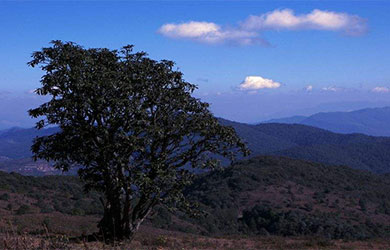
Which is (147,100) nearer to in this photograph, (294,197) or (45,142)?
(45,142)

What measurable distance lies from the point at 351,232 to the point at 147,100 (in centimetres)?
3872

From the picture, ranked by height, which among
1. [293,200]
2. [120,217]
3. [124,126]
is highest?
[124,126]

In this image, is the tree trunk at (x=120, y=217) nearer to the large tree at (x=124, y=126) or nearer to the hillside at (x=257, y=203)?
the large tree at (x=124, y=126)

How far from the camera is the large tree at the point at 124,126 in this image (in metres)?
15.8

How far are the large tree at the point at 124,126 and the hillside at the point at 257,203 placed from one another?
36.3 ft

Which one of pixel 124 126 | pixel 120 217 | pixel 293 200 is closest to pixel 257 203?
pixel 293 200

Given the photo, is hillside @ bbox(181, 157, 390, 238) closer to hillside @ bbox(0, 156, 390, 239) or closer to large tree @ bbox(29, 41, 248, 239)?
hillside @ bbox(0, 156, 390, 239)

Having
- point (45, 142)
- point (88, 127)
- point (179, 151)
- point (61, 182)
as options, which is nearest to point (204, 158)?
point (179, 151)

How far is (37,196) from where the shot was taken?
50.8 m

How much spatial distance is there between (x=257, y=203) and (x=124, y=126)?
2321 inches

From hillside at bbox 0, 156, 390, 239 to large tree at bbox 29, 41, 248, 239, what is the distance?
1106 cm

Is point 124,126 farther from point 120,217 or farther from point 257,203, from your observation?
point 257,203

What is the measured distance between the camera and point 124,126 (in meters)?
16.2

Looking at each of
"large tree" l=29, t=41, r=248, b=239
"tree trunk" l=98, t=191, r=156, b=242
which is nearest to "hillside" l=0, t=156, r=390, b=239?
"tree trunk" l=98, t=191, r=156, b=242
